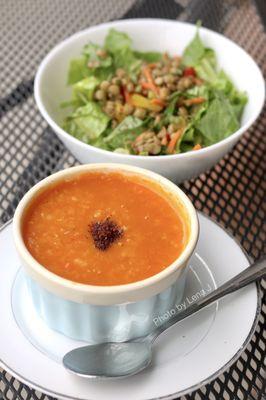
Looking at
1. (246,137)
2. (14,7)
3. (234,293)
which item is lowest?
(246,137)

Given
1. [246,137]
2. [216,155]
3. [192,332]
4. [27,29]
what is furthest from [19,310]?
[27,29]

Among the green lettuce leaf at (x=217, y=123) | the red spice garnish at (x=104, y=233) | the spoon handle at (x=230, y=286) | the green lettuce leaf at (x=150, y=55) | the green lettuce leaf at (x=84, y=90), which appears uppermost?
the red spice garnish at (x=104, y=233)

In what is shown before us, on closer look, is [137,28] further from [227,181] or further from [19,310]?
[19,310]

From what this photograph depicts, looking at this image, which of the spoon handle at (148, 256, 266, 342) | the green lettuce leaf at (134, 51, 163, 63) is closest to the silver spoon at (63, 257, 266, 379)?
the spoon handle at (148, 256, 266, 342)

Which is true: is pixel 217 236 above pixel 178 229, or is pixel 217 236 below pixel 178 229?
below

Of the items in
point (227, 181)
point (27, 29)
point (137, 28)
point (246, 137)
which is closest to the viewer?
point (227, 181)

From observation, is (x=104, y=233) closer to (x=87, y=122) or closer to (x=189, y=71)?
(x=87, y=122)

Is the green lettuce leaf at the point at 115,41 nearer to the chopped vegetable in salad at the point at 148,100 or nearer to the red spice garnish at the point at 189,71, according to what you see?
the chopped vegetable in salad at the point at 148,100

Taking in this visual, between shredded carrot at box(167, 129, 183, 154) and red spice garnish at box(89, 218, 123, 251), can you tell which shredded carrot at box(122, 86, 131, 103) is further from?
red spice garnish at box(89, 218, 123, 251)

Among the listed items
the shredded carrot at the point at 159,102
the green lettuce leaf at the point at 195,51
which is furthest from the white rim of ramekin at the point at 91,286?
the green lettuce leaf at the point at 195,51
